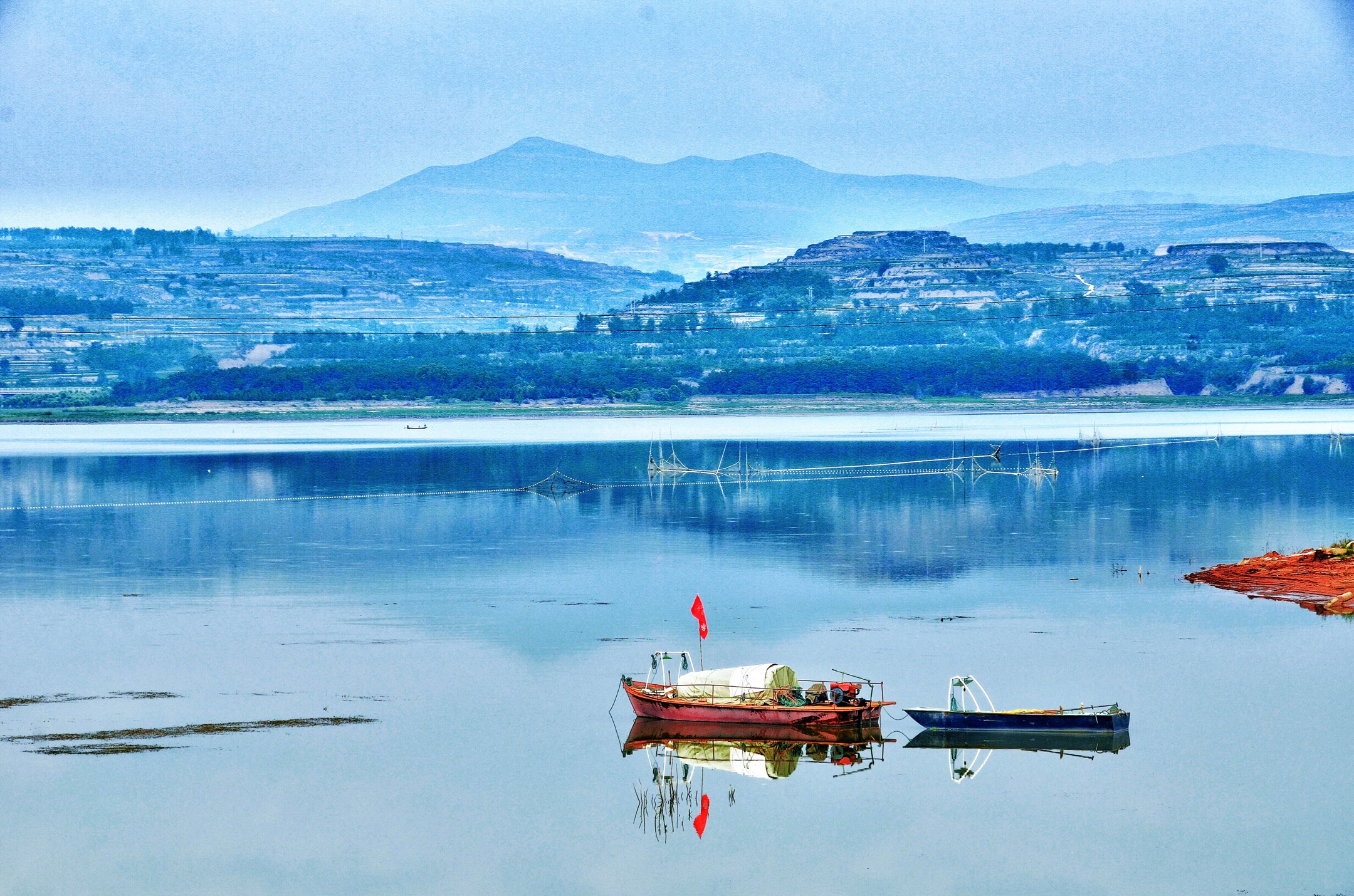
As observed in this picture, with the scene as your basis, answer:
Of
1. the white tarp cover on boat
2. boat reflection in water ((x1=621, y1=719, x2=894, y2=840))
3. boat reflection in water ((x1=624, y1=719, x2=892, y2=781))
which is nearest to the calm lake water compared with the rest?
boat reflection in water ((x1=621, y1=719, x2=894, y2=840))

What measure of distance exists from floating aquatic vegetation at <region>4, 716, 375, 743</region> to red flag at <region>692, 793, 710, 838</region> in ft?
25.6

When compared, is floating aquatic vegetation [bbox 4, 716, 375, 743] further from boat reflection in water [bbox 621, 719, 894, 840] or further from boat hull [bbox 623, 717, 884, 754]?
boat reflection in water [bbox 621, 719, 894, 840]

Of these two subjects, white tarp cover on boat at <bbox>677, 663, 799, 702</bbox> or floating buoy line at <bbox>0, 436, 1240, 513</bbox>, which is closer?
white tarp cover on boat at <bbox>677, 663, 799, 702</bbox>

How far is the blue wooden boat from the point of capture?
91.2ft

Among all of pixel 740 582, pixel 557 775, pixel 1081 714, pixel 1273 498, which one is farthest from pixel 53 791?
pixel 1273 498

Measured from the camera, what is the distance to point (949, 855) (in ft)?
75.6

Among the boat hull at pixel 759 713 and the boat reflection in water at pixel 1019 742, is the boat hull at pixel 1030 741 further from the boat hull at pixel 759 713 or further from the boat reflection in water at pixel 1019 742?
the boat hull at pixel 759 713

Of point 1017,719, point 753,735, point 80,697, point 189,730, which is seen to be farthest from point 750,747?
point 80,697

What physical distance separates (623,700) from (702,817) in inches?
285

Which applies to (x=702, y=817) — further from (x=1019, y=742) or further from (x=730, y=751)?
(x=1019, y=742)

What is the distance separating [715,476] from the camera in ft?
329

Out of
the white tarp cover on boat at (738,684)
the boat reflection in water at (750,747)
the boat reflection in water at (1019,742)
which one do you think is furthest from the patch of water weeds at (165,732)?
the boat reflection in water at (1019,742)

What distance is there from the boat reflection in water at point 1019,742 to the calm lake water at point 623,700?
227 mm

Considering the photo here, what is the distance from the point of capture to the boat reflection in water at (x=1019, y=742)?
27.6 metres
